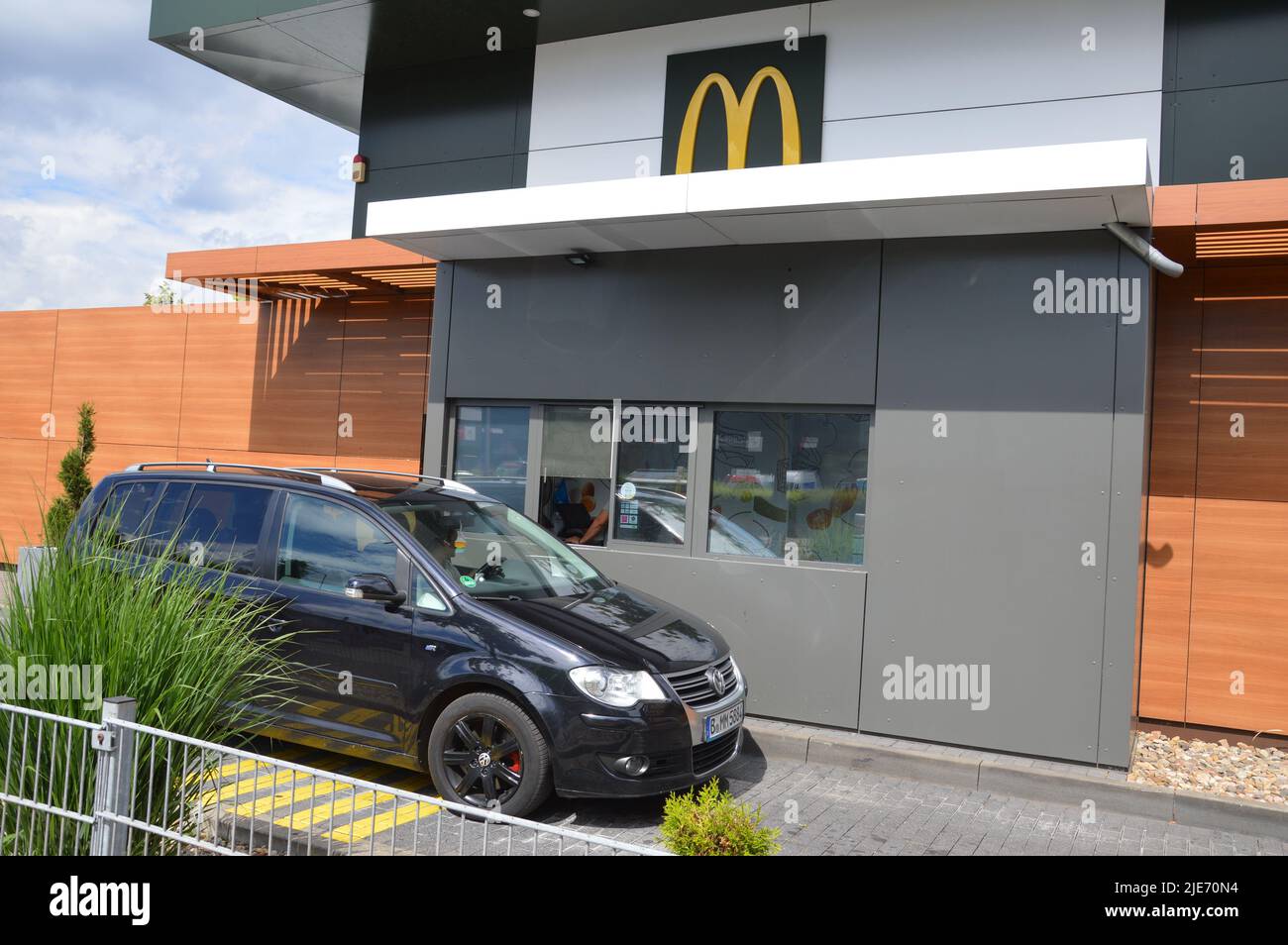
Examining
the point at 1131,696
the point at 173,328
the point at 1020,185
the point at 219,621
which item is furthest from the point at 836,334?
the point at 173,328

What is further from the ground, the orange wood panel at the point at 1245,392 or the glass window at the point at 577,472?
the orange wood panel at the point at 1245,392

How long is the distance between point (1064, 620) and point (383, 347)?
8474 mm

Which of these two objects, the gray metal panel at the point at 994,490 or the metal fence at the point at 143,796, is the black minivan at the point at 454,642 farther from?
the gray metal panel at the point at 994,490

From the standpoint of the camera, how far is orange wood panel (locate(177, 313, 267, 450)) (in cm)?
1330

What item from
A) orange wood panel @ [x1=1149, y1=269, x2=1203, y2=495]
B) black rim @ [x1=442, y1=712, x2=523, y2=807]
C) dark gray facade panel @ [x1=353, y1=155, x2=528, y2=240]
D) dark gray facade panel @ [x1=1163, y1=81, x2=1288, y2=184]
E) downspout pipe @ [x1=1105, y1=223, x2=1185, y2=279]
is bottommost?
black rim @ [x1=442, y1=712, x2=523, y2=807]

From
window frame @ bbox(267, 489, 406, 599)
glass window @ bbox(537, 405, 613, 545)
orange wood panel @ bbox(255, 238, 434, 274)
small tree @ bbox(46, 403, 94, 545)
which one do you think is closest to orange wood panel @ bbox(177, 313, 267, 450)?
small tree @ bbox(46, 403, 94, 545)

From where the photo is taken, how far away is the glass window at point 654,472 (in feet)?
28.4

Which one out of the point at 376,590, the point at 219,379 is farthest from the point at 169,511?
the point at 219,379

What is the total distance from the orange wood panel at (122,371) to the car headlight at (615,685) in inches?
415

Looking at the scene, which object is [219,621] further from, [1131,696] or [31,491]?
[31,491]

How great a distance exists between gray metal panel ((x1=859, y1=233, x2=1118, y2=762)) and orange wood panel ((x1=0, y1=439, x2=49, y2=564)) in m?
13.3

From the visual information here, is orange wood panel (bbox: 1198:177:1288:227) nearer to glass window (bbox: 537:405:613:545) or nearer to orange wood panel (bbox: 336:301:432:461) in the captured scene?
glass window (bbox: 537:405:613:545)

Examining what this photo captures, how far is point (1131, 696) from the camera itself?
6973 mm

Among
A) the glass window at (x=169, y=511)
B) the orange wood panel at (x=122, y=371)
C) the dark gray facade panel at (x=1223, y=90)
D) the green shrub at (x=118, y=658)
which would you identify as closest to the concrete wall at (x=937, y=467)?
the dark gray facade panel at (x=1223, y=90)
